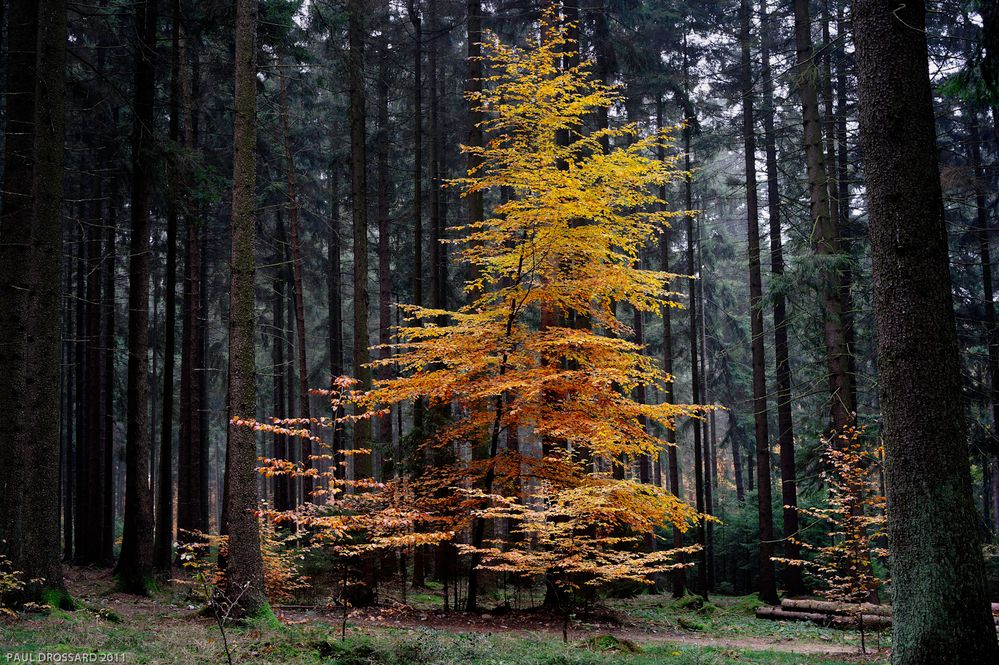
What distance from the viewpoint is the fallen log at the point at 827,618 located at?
543 inches

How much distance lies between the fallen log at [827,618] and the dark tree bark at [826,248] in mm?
3729

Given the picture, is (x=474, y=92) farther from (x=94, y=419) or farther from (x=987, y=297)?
(x=987, y=297)

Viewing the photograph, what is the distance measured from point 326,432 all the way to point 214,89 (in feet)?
105

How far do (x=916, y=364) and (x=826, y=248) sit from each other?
10.3 metres

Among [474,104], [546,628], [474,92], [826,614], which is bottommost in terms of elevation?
[826,614]

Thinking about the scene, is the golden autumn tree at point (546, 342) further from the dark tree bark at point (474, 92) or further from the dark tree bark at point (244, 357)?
the dark tree bark at point (244, 357)

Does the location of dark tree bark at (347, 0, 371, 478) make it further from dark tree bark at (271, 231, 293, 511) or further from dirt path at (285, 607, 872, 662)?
dark tree bark at (271, 231, 293, 511)

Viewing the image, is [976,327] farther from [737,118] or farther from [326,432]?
[326,432]

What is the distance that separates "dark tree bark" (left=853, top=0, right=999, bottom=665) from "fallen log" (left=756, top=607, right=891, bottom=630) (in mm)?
8384

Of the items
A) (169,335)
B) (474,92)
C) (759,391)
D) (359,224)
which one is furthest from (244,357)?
(759,391)

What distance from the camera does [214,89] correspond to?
2067cm

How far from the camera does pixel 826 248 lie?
1519 centimetres

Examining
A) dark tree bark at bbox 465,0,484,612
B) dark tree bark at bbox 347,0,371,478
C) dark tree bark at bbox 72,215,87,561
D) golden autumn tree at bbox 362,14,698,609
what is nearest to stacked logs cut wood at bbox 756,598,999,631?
golden autumn tree at bbox 362,14,698,609

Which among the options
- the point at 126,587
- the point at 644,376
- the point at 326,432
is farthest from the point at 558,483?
the point at 326,432
